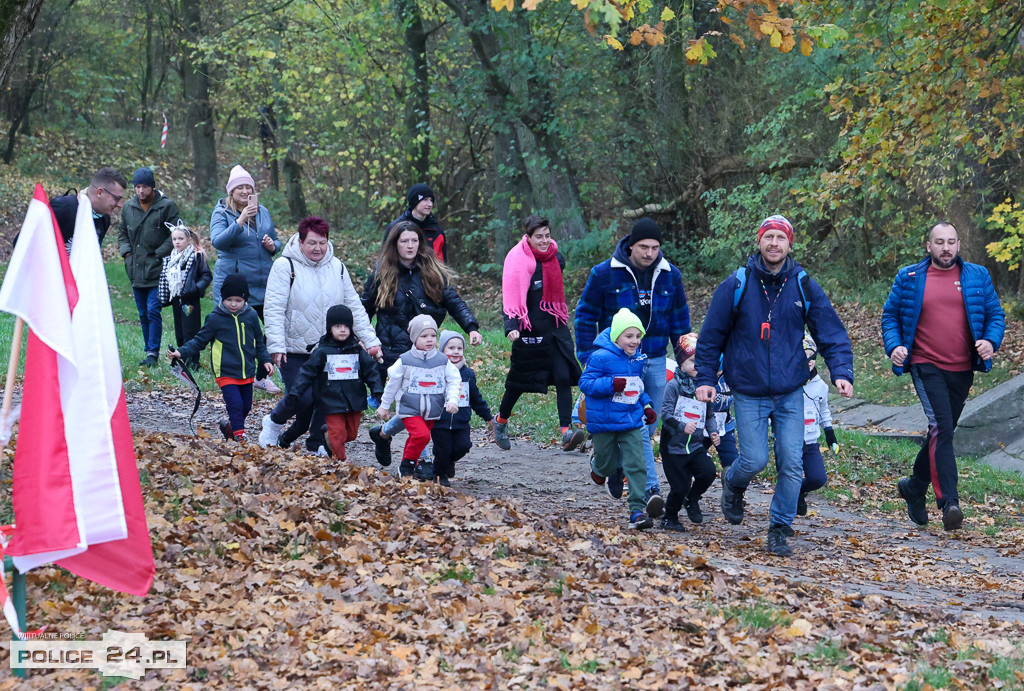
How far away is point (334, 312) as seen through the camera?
893cm

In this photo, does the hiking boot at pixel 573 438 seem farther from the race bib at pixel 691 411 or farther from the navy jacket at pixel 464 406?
the race bib at pixel 691 411

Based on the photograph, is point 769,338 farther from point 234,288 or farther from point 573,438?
point 234,288

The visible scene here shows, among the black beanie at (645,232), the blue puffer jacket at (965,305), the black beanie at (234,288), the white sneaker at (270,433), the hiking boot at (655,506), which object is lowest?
the hiking boot at (655,506)

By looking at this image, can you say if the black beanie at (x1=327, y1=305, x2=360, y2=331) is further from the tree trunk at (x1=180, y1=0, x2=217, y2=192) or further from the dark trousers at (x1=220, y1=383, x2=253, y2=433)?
the tree trunk at (x1=180, y1=0, x2=217, y2=192)

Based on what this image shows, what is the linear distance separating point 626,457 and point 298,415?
119 inches

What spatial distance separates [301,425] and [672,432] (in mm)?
3324

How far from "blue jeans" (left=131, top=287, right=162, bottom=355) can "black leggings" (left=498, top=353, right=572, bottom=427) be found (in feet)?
16.5

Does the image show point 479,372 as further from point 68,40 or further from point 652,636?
point 68,40

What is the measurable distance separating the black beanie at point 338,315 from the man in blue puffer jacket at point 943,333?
4328 millimetres

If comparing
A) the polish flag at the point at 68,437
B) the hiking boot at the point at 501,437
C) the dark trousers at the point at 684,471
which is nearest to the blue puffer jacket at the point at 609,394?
the dark trousers at the point at 684,471

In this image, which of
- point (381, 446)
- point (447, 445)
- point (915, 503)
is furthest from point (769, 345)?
point (381, 446)

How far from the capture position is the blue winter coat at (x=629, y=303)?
8.81 m

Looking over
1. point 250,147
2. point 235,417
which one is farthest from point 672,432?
point 250,147

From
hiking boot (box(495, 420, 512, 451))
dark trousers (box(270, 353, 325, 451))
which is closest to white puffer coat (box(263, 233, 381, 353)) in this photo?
dark trousers (box(270, 353, 325, 451))
